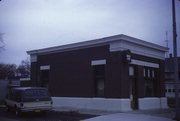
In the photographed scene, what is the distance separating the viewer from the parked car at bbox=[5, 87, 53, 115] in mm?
15365

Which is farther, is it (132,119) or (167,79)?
(167,79)

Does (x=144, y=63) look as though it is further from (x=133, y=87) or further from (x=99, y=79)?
(x=99, y=79)

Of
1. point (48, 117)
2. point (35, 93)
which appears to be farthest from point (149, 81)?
point (35, 93)

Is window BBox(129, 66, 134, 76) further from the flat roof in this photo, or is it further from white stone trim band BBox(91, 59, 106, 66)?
white stone trim band BBox(91, 59, 106, 66)

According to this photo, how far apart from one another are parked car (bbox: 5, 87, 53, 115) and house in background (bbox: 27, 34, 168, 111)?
5139 mm

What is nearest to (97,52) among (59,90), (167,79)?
(59,90)

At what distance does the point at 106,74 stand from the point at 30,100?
263 inches

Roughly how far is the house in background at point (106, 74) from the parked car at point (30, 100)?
5139 millimetres

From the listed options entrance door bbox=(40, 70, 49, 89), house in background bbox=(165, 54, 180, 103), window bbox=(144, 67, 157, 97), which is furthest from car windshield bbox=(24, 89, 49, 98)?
house in background bbox=(165, 54, 180, 103)

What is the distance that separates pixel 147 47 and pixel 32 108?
39.3 feet

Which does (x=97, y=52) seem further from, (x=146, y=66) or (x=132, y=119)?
(x=132, y=119)

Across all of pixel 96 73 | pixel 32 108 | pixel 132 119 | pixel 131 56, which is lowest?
pixel 32 108

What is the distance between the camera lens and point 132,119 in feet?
14.1

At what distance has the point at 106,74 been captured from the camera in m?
19.4
